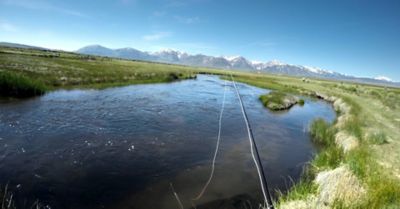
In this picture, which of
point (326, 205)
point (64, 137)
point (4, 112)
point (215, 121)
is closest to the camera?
point (326, 205)

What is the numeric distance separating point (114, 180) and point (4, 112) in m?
13.5

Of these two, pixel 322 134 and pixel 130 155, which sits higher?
pixel 322 134

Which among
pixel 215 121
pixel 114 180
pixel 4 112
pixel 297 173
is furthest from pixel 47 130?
pixel 297 173

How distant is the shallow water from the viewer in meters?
11.2

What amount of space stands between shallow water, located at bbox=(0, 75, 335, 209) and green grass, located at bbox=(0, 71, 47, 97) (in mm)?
1445

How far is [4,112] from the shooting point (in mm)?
20547

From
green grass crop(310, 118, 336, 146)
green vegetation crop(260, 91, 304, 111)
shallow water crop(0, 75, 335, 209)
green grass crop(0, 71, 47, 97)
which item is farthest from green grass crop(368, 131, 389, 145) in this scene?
green grass crop(0, 71, 47, 97)

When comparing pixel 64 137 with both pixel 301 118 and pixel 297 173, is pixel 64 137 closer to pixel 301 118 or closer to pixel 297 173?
pixel 297 173

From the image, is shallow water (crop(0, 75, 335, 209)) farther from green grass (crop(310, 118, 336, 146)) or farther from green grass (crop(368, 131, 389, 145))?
green grass (crop(368, 131, 389, 145))

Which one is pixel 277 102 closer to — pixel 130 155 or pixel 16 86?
pixel 130 155

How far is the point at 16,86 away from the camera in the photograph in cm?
2648

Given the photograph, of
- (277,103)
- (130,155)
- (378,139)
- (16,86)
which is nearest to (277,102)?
(277,103)

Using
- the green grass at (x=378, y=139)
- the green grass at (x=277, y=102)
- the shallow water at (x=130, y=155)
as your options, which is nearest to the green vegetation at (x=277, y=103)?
the green grass at (x=277, y=102)

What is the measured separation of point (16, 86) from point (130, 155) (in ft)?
59.0
